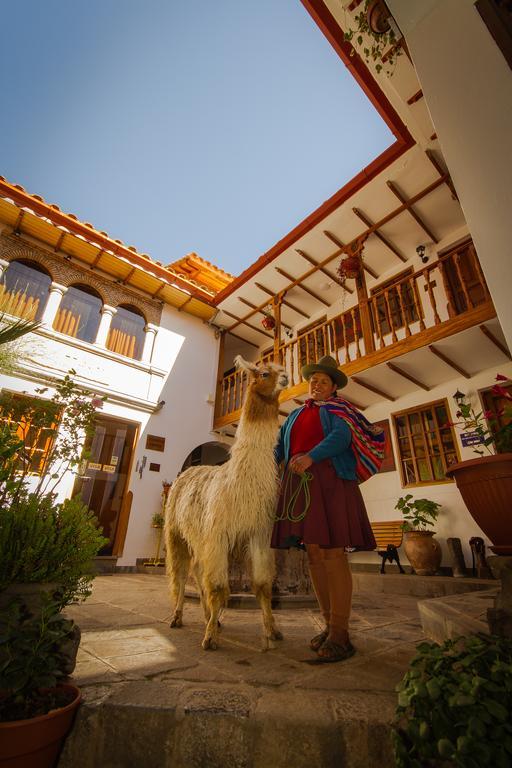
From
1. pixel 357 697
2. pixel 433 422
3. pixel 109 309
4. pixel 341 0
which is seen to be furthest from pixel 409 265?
pixel 357 697

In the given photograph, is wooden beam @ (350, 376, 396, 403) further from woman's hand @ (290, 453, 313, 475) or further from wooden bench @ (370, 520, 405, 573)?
woman's hand @ (290, 453, 313, 475)

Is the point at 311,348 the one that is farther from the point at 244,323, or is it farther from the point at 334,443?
the point at 334,443

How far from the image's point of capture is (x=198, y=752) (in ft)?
3.86

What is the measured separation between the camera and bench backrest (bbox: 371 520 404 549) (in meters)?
6.45

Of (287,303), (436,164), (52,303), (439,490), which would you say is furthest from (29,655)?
(287,303)

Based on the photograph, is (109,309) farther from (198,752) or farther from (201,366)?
(198,752)

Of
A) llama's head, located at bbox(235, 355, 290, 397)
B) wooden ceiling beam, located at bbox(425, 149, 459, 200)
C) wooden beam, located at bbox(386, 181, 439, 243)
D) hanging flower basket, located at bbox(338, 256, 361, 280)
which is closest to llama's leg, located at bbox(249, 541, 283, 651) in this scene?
llama's head, located at bbox(235, 355, 290, 397)

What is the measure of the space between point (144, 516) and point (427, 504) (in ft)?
18.4

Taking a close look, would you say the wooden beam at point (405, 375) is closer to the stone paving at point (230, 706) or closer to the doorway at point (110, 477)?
the stone paving at point (230, 706)

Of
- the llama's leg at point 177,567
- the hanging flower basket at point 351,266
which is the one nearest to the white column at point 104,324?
the hanging flower basket at point 351,266

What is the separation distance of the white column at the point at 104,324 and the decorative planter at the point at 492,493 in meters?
7.68

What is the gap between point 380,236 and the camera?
766 centimetres

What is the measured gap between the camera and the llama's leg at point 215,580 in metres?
2.14

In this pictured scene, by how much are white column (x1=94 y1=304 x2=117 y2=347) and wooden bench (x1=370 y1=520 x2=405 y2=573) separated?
7.11 meters
